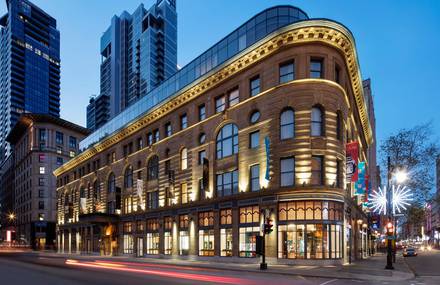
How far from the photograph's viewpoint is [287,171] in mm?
38625

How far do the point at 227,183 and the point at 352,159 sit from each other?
13.0 meters

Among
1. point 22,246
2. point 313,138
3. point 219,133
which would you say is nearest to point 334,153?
point 313,138

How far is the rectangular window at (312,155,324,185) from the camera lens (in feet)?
123

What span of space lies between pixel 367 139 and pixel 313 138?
42623 millimetres

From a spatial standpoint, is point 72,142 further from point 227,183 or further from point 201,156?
point 227,183

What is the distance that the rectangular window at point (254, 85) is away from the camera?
4309 cm

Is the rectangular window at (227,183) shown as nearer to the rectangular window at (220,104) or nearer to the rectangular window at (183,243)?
the rectangular window at (220,104)

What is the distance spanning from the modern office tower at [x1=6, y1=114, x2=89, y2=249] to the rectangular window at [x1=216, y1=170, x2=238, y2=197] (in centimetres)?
8884

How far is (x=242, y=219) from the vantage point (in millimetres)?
42969

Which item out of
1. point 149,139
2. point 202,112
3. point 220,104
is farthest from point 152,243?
point 220,104

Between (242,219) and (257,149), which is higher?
(257,149)

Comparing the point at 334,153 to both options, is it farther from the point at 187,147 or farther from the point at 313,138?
the point at 187,147

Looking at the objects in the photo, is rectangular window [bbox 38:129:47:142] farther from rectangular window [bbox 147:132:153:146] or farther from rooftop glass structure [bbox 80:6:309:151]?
rectangular window [bbox 147:132:153:146]

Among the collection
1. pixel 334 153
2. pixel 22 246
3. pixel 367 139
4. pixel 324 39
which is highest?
pixel 324 39
